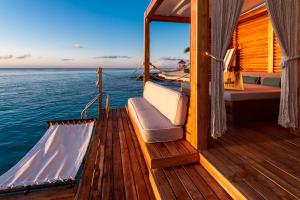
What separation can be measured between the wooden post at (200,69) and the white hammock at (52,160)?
7.04ft

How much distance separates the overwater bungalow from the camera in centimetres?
201

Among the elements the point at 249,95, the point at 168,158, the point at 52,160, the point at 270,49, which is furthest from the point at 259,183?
the point at 270,49

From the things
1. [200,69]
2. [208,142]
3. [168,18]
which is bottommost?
[208,142]

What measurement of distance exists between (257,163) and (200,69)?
1.34 meters

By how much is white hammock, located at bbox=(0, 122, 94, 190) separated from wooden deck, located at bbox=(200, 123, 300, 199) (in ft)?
7.61

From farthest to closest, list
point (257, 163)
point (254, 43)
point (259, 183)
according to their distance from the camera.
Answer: point (254, 43)
point (257, 163)
point (259, 183)

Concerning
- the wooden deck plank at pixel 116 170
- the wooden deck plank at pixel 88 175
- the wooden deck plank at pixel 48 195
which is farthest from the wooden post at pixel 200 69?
the wooden deck plank at pixel 48 195

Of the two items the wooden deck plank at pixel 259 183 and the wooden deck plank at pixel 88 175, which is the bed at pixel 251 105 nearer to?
the wooden deck plank at pixel 259 183

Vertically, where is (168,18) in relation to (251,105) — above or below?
above

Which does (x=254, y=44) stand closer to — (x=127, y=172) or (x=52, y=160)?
(x=127, y=172)

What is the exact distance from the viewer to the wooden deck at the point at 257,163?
176cm

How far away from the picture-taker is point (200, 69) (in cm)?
252

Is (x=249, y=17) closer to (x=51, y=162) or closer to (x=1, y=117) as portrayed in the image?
(x=51, y=162)

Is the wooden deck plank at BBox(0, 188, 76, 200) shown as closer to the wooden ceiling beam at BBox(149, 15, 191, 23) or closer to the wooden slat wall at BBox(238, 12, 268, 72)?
the wooden ceiling beam at BBox(149, 15, 191, 23)
